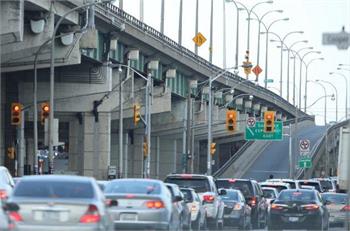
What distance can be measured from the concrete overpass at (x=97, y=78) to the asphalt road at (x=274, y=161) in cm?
621

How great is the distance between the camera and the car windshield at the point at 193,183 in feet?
116

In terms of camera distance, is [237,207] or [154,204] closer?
[154,204]

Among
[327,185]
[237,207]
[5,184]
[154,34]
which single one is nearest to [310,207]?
[237,207]

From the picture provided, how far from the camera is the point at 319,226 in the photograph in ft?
117

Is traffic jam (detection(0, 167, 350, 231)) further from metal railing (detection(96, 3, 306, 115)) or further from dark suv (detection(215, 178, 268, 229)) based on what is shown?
metal railing (detection(96, 3, 306, 115))

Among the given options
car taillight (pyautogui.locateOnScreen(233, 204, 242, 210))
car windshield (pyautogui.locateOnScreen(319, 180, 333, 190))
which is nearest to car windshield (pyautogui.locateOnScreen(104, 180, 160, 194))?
car taillight (pyautogui.locateOnScreen(233, 204, 242, 210))

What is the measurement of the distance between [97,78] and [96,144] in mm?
9242

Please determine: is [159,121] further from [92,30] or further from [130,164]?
[92,30]

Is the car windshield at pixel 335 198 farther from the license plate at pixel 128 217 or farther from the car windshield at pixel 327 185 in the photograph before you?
the car windshield at pixel 327 185

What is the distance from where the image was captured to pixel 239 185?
1719 inches

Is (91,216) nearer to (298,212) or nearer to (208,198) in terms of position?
(208,198)

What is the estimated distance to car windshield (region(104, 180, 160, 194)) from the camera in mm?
25562

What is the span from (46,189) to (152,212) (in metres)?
5.32

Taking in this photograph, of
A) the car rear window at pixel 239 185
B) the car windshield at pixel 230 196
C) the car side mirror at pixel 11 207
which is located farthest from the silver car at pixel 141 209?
the car rear window at pixel 239 185
